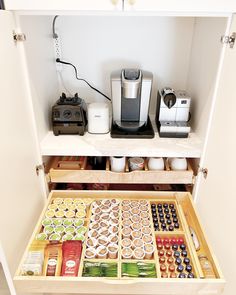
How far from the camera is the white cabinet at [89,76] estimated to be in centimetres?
85

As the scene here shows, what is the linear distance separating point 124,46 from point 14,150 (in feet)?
2.74

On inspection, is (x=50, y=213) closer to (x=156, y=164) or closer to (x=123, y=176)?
(x=123, y=176)

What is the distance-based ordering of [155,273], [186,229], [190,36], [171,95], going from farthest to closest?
1. [190,36]
2. [171,95]
3. [186,229]
4. [155,273]

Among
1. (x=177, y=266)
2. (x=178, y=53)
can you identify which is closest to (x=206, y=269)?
(x=177, y=266)

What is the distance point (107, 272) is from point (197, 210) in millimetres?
563

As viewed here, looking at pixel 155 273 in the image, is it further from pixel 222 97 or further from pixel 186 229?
pixel 222 97

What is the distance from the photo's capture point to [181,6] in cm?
85

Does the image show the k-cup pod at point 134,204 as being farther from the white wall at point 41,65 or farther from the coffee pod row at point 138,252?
the white wall at point 41,65

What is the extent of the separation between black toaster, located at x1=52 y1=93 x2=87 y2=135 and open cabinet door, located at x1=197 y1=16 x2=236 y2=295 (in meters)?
0.61

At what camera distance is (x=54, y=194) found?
1.22 metres

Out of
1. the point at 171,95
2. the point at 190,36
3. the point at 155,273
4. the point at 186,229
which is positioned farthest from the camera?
the point at 190,36

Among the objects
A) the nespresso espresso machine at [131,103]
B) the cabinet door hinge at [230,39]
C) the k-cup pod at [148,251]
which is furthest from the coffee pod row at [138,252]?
the cabinet door hinge at [230,39]

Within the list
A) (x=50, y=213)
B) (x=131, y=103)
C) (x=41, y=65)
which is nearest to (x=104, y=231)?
(x=50, y=213)

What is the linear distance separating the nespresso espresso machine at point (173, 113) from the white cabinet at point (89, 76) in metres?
0.05
